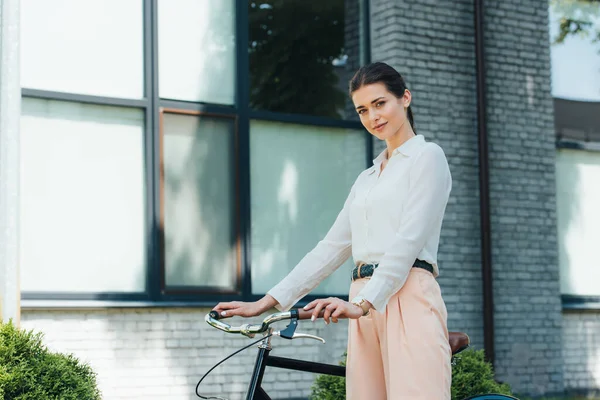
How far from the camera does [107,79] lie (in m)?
8.79

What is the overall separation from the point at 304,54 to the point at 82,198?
2.52 meters

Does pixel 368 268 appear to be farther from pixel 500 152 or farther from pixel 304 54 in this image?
pixel 500 152

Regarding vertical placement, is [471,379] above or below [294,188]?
below

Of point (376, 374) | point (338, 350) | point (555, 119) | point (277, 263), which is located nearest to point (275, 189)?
point (277, 263)

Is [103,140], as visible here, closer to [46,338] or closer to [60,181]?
[60,181]

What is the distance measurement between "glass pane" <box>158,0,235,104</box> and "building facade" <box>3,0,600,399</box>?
2 centimetres

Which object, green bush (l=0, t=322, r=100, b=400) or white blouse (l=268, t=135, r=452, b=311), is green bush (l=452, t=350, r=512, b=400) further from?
white blouse (l=268, t=135, r=452, b=311)

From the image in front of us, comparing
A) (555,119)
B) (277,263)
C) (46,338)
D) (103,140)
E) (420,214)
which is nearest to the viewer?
(420,214)

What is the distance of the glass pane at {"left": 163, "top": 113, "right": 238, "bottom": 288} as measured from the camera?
356 inches

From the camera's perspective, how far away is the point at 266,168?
9602mm

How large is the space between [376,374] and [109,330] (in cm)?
499

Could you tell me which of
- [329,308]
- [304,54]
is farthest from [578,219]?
[329,308]

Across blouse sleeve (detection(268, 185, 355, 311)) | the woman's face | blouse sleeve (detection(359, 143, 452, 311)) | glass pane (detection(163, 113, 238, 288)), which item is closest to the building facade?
glass pane (detection(163, 113, 238, 288))

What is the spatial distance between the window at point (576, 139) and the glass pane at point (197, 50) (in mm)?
3650
